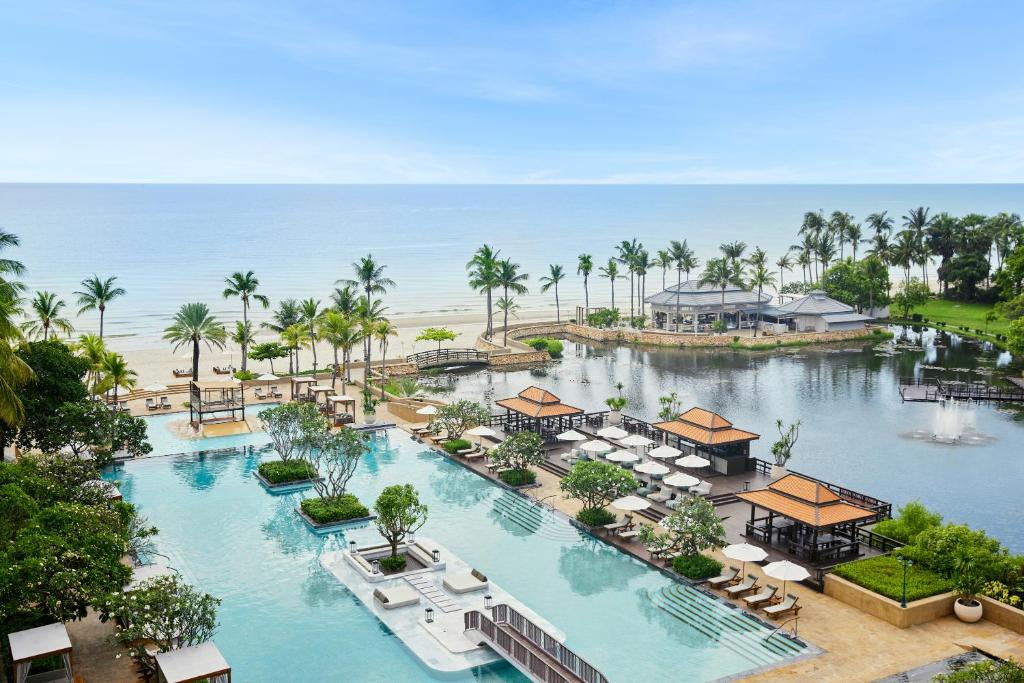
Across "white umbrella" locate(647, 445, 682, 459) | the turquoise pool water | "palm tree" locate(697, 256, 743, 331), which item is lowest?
the turquoise pool water

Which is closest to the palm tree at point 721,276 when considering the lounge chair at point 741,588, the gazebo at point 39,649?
the lounge chair at point 741,588

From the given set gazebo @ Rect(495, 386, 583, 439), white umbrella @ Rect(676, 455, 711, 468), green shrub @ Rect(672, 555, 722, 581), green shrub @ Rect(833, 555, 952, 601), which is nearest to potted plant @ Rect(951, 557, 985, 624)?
green shrub @ Rect(833, 555, 952, 601)

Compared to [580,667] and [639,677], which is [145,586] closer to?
[580,667]

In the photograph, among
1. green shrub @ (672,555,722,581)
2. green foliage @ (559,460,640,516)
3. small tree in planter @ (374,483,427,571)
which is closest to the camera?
green shrub @ (672,555,722,581)

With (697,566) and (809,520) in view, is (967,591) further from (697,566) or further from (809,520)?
(697,566)

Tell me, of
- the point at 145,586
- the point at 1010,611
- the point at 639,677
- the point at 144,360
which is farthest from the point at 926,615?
the point at 144,360

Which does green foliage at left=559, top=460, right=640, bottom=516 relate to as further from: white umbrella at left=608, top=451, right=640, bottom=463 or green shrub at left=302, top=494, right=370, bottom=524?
green shrub at left=302, top=494, right=370, bottom=524
